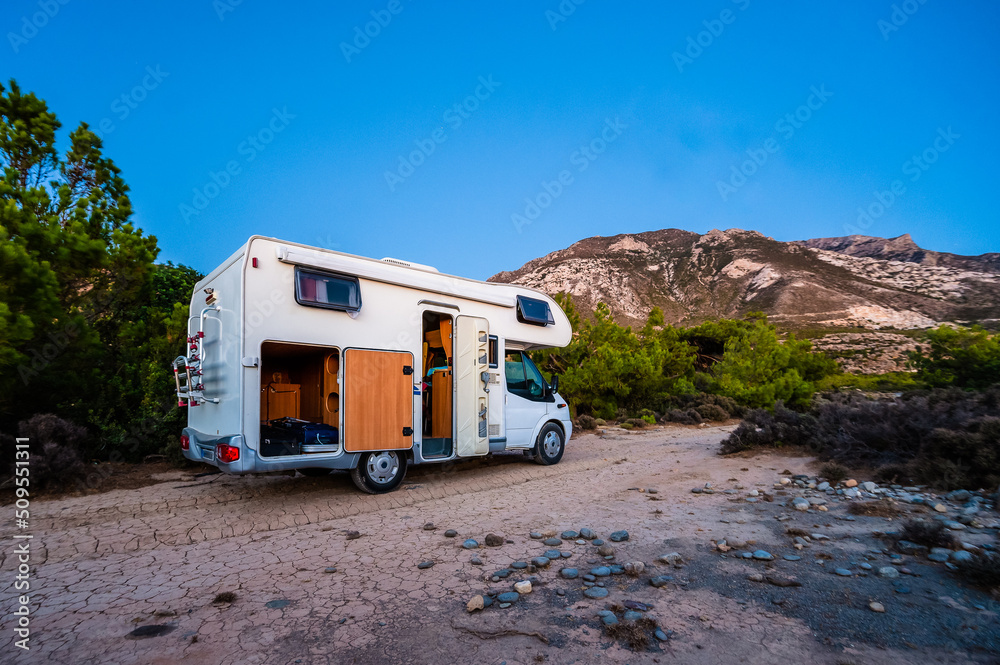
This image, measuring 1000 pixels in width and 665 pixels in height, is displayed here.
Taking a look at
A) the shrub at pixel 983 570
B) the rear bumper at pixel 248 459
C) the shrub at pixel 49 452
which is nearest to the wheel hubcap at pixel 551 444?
the rear bumper at pixel 248 459

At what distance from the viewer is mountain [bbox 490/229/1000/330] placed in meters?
49.6

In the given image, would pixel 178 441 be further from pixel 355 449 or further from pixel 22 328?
pixel 355 449

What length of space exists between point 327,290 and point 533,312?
3977 millimetres

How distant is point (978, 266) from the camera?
64.8 metres

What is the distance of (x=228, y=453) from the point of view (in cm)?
570

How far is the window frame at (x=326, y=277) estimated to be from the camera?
20.5ft

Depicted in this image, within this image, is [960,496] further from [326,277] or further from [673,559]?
[326,277]

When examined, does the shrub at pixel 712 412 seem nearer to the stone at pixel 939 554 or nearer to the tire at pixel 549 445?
the tire at pixel 549 445

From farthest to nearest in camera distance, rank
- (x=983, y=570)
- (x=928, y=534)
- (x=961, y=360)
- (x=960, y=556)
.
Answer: (x=961, y=360), (x=928, y=534), (x=960, y=556), (x=983, y=570)

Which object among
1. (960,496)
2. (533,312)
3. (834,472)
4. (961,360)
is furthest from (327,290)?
(961,360)

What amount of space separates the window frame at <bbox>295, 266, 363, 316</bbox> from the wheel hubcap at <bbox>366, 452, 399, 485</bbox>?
2.02m

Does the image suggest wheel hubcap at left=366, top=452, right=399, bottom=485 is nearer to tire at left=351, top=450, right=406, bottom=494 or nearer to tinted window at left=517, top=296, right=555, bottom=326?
tire at left=351, top=450, right=406, bottom=494

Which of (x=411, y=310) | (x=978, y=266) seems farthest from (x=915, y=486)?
(x=978, y=266)

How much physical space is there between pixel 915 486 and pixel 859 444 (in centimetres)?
152
